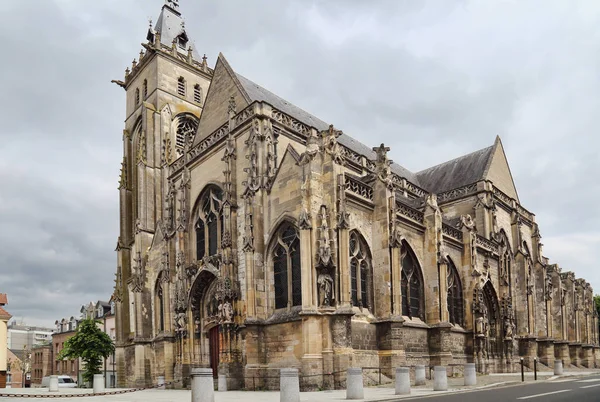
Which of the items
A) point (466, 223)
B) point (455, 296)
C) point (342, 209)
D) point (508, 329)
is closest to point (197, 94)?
point (466, 223)

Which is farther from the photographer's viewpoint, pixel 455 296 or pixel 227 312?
pixel 455 296

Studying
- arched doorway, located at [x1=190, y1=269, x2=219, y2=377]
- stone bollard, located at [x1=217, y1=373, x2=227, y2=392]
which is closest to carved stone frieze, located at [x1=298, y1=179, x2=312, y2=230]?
stone bollard, located at [x1=217, y1=373, x2=227, y2=392]

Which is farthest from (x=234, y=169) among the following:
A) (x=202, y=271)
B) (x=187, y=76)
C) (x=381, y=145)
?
(x=187, y=76)

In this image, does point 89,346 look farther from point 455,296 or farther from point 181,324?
point 455,296

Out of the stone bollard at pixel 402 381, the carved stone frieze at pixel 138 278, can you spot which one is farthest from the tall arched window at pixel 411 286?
the carved stone frieze at pixel 138 278

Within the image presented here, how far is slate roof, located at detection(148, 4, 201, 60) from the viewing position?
39000mm

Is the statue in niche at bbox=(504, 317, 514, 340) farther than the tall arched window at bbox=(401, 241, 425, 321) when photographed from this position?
Yes

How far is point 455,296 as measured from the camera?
2603 cm

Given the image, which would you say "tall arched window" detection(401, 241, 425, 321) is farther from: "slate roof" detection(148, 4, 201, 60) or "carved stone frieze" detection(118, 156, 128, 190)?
"slate roof" detection(148, 4, 201, 60)

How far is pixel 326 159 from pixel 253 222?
12.6 ft

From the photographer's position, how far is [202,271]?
2288cm

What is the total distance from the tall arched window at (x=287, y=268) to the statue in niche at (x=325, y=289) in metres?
1.56

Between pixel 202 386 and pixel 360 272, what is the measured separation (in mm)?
9978

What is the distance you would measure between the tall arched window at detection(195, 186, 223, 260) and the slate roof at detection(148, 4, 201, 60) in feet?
60.1
